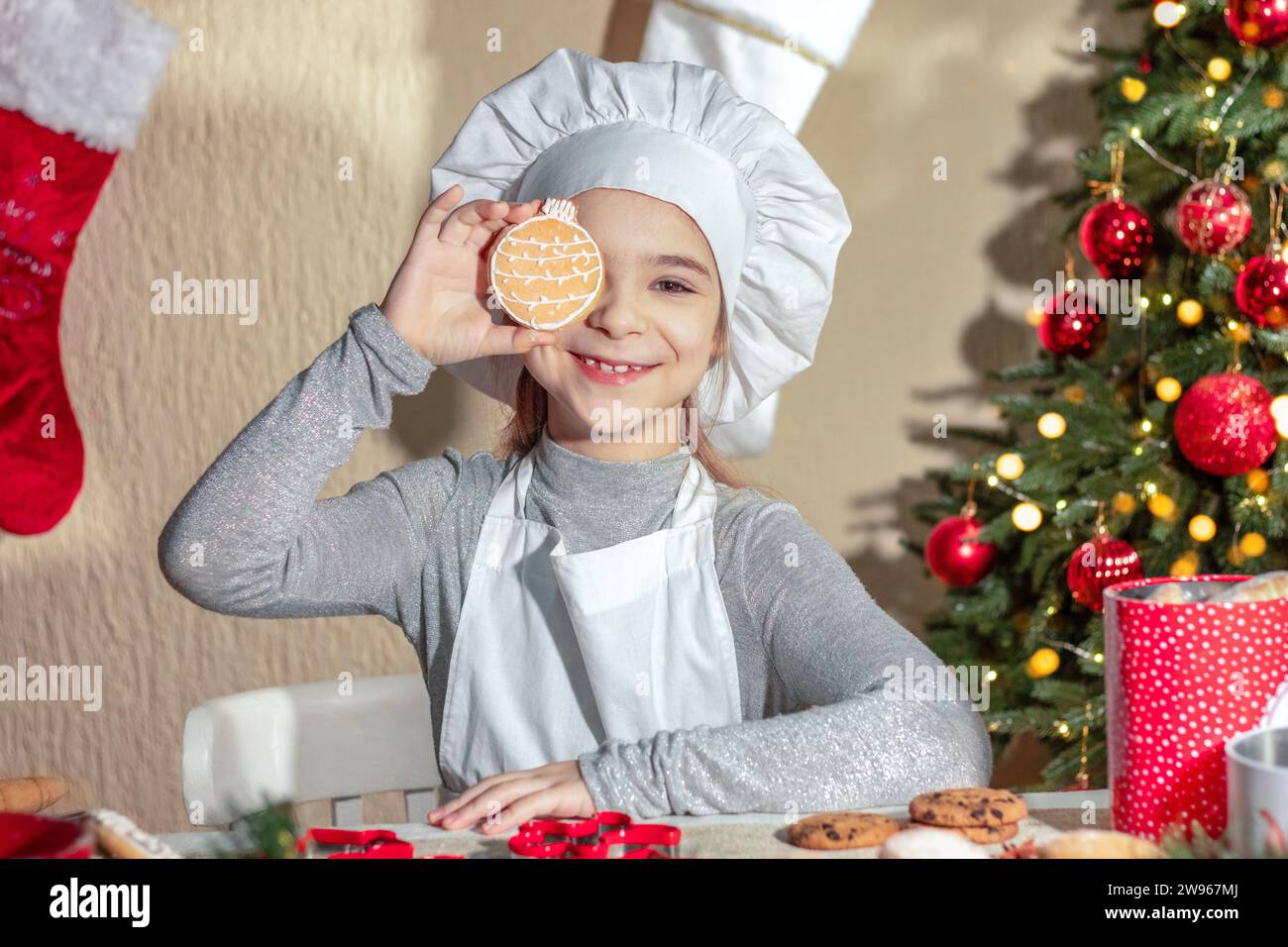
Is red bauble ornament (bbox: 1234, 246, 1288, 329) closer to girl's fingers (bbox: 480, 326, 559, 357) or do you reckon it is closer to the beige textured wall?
the beige textured wall

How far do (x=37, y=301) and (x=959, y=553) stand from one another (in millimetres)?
1359

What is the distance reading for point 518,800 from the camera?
766 millimetres

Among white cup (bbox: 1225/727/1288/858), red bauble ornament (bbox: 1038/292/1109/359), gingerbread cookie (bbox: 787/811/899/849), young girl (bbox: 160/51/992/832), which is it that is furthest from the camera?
red bauble ornament (bbox: 1038/292/1109/359)

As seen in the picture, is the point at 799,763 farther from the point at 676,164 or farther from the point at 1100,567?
the point at 1100,567

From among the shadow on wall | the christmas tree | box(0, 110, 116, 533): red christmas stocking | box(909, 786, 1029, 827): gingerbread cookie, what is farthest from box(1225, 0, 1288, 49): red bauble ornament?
box(0, 110, 116, 533): red christmas stocking

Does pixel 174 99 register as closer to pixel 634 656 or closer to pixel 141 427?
pixel 141 427

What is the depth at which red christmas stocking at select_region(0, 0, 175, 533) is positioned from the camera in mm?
1759

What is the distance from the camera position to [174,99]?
79.6 inches

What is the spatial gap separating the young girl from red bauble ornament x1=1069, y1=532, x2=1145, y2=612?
1.79 feet

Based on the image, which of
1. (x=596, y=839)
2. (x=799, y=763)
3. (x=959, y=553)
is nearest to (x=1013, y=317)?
(x=959, y=553)

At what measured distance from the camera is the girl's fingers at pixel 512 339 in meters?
1.11

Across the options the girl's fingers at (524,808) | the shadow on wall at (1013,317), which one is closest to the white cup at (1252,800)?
the girl's fingers at (524,808)

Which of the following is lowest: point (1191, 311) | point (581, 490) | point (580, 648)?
point (580, 648)
